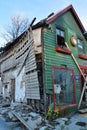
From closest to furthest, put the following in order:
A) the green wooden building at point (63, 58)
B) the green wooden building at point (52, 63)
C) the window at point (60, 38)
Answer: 1. the green wooden building at point (52, 63)
2. the green wooden building at point (63, 58)
3. the window at point (60, 38)

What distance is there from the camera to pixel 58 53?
958cm

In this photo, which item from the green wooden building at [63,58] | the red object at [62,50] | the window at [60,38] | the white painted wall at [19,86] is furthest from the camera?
the window at [60,38]

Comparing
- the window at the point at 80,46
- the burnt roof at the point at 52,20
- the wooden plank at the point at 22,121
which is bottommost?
the wooden plank at the point at 22,121

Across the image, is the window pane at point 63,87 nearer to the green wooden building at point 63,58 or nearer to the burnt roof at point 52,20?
the green wooden building at point 63,58

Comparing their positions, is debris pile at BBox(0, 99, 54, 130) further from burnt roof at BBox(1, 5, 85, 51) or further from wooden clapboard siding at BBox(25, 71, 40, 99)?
burnt roof at BBox(1, 5, 85, 51)

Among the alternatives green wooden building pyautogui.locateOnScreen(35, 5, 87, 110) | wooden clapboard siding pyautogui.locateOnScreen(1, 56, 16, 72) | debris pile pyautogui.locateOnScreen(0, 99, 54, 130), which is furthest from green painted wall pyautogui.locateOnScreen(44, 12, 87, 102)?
wooden clapboard siding pyautogui.locateOnScreen(1, 56, 16, 72)

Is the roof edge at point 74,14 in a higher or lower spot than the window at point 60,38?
higher

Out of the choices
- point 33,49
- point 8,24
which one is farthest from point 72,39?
point 8,24

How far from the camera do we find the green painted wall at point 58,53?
8631 millimetres

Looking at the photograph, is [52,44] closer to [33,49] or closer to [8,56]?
[33,49]

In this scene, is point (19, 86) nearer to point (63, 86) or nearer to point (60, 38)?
point (63, 86)

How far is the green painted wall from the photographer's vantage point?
8.63m

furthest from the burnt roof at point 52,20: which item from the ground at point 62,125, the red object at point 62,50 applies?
the ground at point 62,125

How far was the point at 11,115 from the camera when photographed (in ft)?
24.8
